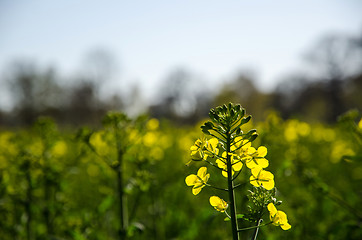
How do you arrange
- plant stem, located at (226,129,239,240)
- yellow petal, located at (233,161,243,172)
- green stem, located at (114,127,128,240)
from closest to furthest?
plant stem, located at (226,129,239,240) < yellow petal, located at (233,161,243,172) < green stem, located at (114,127,128,240)

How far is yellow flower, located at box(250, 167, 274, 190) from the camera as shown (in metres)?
1.28

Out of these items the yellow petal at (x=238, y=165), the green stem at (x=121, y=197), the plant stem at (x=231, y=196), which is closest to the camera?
the plant stem at (x=231, y=196)

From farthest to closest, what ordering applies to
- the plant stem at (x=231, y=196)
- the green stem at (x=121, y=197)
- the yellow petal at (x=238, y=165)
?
the green stem at (x=121, y=197) < the yellow petal at (x=238, y=165) < the plant stem at (x=231, y=196)

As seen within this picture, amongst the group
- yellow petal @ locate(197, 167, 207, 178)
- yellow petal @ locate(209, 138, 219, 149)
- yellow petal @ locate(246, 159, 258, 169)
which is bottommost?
yellow petal @ locate(197, 167, 207, 178)

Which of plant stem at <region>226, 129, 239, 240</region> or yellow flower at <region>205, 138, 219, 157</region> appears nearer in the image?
plant stem at <region>226, 129, 239, 240</region>

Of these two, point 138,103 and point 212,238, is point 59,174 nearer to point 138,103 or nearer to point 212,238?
point 212,238

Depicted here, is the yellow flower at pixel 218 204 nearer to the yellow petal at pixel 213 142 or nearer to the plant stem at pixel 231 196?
the plant stem at pixel 231 196

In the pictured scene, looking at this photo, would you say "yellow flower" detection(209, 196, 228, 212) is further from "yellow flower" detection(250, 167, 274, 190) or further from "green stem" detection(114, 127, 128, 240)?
"green stem" detection(114, 127, 128, 240)

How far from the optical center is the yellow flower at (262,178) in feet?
4.20

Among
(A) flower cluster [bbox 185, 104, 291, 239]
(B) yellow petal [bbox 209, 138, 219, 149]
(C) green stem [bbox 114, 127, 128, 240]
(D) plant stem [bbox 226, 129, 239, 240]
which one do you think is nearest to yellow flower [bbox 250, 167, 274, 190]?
(A) flower cluster [bbox 185, 104, 291, 239]

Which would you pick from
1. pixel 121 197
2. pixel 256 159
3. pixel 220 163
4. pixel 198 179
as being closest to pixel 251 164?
pixel 256 159

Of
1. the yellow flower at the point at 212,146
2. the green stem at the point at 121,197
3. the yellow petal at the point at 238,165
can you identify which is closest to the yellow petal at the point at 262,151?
the yellow petal at the point at 238,165

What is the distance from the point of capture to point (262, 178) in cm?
129

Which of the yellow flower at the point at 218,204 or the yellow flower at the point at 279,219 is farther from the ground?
the yellow flower at the point at 218,204
